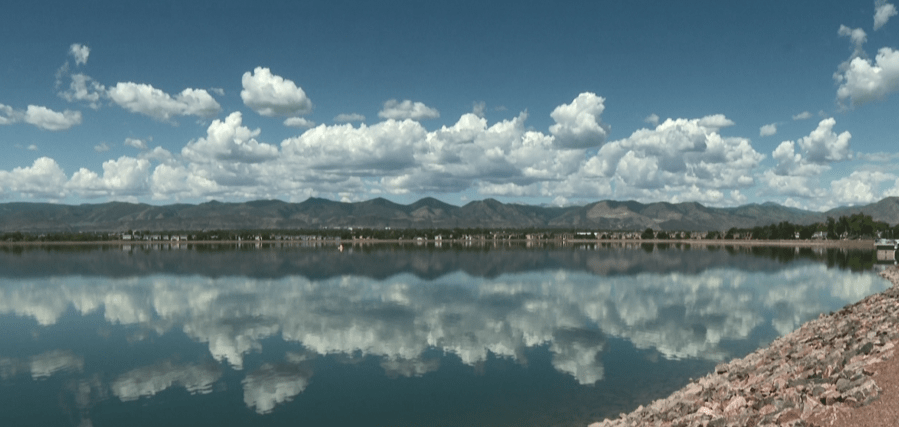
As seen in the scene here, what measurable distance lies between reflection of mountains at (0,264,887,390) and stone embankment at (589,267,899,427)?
344 inches

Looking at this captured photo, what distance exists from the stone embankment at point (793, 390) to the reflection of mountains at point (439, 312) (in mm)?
8726

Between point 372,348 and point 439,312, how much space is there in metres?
18.4

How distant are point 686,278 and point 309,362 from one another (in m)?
79.3

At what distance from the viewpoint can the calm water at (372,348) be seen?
2678 cm

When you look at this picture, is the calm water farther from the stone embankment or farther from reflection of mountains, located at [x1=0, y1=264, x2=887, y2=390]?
the stone embankment

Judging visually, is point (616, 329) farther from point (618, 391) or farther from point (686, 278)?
point (686, 278)

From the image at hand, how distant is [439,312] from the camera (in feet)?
189

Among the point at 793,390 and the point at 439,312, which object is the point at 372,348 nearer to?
the point at 439,312

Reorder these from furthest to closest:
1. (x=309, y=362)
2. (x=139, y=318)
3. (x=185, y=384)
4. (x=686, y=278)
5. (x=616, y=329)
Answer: (x=686, y=278) < (x=139, y=318) < (x=616, y=329) < (x=309, y=362) < (x=185, y=384)

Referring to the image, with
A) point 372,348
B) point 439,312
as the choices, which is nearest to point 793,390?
point 372,348

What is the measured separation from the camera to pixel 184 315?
2226 inches

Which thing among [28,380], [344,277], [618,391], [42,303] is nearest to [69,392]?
[28,380]

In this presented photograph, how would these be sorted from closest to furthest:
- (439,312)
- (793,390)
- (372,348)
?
(793,390), (372,348), (439,312)

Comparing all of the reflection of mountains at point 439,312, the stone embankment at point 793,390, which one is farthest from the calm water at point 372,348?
the stone embankment at point 793,390
